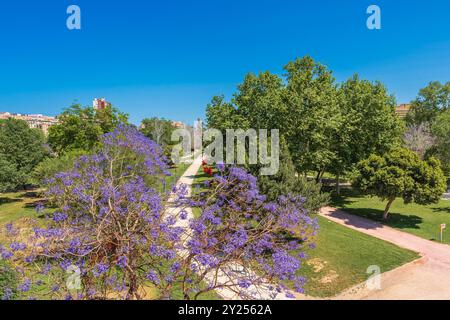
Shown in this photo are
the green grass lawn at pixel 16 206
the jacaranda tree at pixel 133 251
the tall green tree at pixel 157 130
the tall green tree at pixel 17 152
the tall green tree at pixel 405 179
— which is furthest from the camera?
the tall green tree at pixel 157 130

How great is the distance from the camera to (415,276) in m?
11.4

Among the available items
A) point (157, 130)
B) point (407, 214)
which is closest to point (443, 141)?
point (407, 214)

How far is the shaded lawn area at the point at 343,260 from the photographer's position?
36.0 ft

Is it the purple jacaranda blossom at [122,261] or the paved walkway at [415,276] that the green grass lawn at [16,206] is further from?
the paved walkway at [415,276]

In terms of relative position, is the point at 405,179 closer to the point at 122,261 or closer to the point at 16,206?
the point at 122,261

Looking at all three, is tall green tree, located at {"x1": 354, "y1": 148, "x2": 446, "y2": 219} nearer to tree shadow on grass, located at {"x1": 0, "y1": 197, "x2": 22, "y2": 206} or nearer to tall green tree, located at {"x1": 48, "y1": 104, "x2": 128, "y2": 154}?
tall green tree, located at {"x1": 48, "y1": 104, "x2": 128, "y2": 154}

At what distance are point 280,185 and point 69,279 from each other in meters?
9.71

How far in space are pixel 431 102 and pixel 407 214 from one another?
33248mm

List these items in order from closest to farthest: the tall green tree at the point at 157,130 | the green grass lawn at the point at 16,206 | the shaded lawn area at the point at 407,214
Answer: the shaded lawn area at the point at 407,214 → the green grass lawn at the point at 16,206 → the tall green tree at the point at 157,130

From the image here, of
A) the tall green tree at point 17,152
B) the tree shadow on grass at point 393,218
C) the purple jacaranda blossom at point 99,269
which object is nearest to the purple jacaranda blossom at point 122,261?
the purple jacaranda blossom at point 99,269

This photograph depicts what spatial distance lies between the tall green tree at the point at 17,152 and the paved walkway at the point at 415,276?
31419mm

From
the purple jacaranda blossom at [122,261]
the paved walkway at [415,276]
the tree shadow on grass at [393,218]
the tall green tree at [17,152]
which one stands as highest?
the tall green tree at [17,152]

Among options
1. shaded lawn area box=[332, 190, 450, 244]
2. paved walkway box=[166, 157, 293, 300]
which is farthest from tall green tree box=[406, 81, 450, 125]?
paved walkway box=[166, 157, 293, 300]
